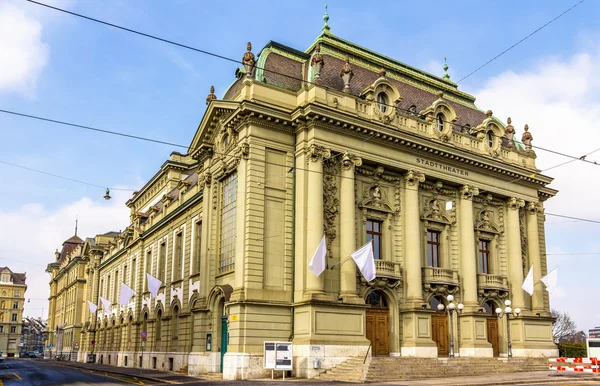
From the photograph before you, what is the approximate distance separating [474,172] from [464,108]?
5995 mm

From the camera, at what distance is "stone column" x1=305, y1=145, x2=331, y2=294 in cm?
2986

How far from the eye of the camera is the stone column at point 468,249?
36188 mm

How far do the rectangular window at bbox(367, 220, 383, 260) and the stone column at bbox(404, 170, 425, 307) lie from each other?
1551 millimetres

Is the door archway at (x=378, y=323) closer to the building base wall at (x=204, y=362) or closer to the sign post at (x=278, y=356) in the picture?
the sign post at (x=278, y=356)

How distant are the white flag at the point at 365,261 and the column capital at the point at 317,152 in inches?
208

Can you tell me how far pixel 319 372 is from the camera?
2836 centimetres

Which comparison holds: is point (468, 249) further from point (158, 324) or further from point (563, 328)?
point (563, 328)

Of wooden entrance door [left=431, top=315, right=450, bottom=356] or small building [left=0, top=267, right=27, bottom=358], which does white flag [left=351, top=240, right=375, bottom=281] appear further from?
small building [left=0, top=267, right=27, bottom=358]

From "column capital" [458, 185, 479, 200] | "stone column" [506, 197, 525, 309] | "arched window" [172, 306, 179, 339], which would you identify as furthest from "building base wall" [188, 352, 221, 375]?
"stone column" [506, 197, 525, 309]

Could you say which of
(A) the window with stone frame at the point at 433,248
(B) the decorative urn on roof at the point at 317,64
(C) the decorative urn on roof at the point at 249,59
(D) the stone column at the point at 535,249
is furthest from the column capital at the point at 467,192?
(C) the decorative urn on roof at the point at 249,59

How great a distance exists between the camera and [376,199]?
34.4 metres

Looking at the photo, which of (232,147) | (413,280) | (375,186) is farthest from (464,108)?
(232,147)

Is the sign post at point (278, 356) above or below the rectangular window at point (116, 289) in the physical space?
below

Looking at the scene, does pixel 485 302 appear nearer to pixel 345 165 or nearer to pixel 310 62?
pixel 345 165
